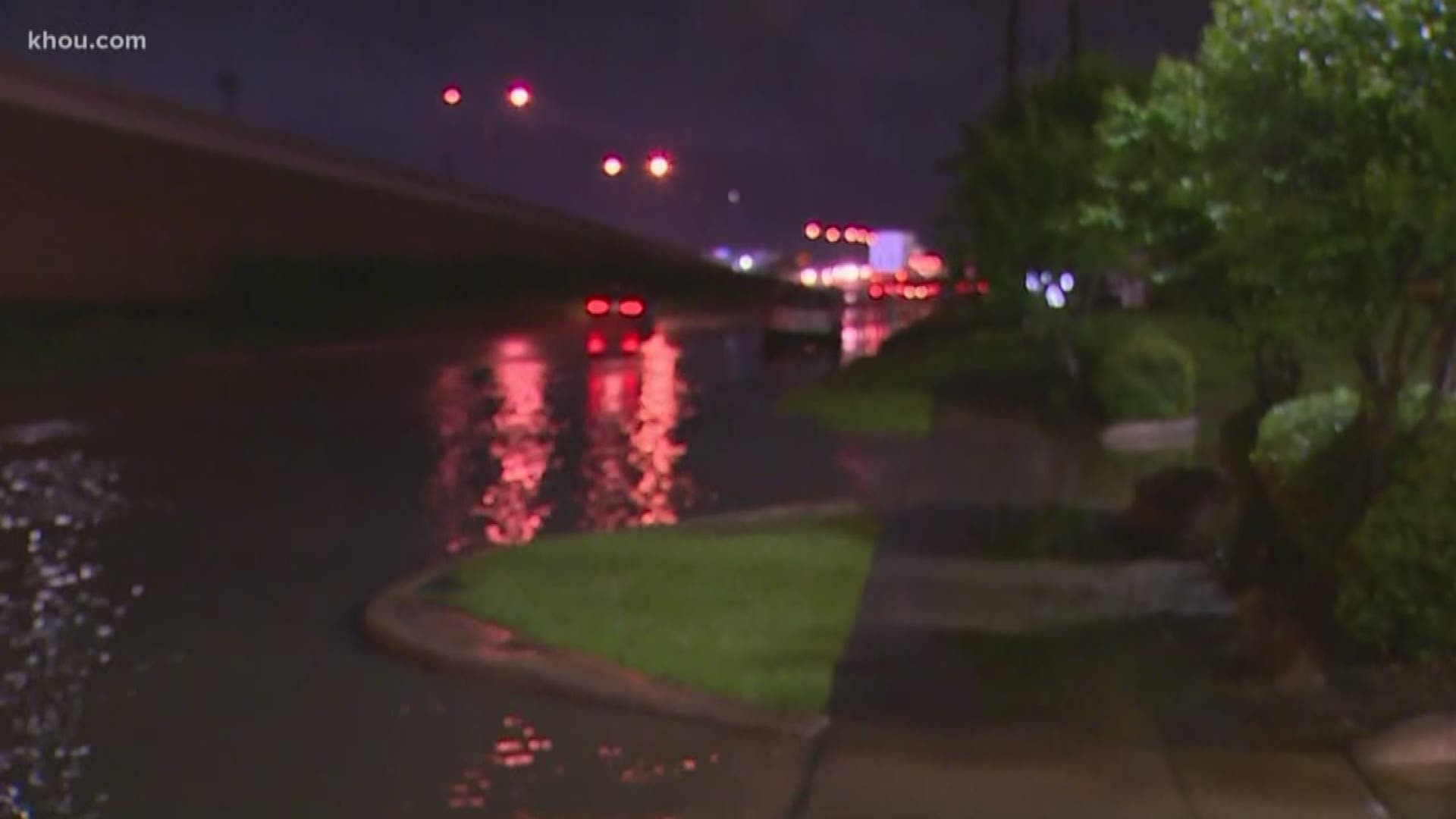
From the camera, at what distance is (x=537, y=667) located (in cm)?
1005

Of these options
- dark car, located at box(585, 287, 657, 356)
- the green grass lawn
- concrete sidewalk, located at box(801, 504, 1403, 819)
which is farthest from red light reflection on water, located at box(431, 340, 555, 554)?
dark car, located at box(585, 287, 657, 356)

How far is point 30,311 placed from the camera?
41.2 meters

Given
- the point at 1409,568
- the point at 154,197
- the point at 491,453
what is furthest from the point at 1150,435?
the point at 154,197

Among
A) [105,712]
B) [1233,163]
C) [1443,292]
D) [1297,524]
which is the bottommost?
[105,712]

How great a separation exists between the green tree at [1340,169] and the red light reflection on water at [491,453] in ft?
23.5

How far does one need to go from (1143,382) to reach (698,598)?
13320mm

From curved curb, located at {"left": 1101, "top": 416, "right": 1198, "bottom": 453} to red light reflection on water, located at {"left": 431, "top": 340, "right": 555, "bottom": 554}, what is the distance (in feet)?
21.7

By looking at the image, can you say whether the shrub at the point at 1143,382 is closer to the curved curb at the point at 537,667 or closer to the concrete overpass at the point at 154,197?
the curved curb at the point at 537,667

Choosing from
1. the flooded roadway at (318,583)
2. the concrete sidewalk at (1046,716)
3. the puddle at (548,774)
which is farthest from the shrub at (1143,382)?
the puddle at (548,774)

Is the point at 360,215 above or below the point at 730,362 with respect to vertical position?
above

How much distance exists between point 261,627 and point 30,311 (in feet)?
104

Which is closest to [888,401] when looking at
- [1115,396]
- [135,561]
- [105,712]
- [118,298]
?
[1115,396]

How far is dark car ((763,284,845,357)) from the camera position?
45594 millimetres

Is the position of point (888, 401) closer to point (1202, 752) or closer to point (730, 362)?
point (730, 362)
